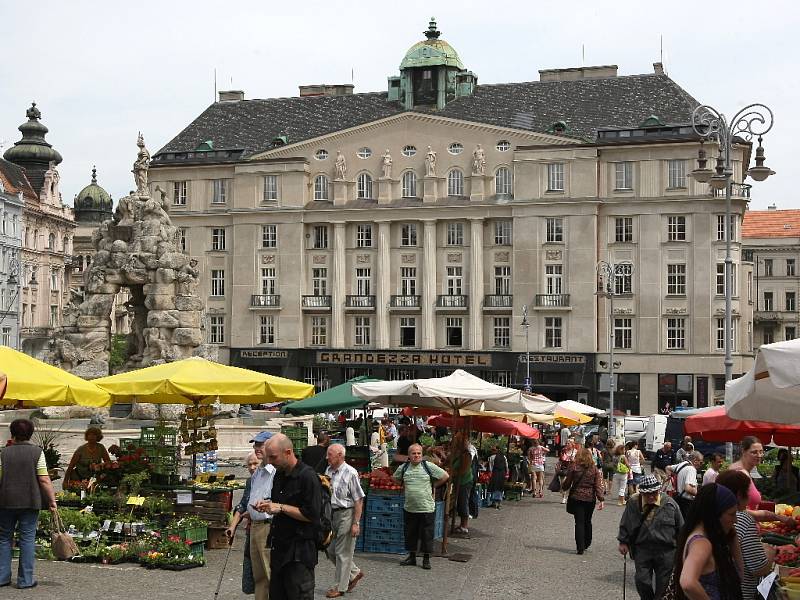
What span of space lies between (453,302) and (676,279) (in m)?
12.8

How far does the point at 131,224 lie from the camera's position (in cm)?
3356

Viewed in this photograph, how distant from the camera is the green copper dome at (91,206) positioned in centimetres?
11162

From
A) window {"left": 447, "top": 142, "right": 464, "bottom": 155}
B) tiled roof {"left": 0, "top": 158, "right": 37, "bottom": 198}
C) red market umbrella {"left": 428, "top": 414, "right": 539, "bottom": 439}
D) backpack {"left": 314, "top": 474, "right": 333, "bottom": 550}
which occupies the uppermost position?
tiled roof {"left": 0, "top": 158, "right": 37, "bottom": 198}

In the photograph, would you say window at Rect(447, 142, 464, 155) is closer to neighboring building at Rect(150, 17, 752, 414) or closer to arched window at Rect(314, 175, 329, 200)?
neighboring building at Rect(150, 17, 752, 414)

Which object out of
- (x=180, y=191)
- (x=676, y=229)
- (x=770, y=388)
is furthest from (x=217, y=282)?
(x=770, y=388)

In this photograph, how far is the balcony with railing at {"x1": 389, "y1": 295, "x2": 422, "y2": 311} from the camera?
6844 centimetres

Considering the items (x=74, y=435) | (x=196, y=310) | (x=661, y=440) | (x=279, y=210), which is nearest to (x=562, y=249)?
(x=279, y=210)

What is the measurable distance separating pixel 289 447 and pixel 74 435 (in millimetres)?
20816

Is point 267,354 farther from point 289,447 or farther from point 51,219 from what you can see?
point 289,447

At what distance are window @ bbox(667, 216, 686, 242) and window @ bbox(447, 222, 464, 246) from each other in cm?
1197

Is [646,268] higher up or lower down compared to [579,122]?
lower down

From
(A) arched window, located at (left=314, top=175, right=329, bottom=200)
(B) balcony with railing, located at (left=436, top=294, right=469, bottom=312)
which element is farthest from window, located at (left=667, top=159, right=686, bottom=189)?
(A) arched window, located at (left=314, top=175, right=329, bottom=200)

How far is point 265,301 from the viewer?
2768 inches

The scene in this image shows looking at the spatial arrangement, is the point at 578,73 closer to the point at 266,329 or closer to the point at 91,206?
the point at 266,329
